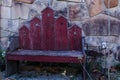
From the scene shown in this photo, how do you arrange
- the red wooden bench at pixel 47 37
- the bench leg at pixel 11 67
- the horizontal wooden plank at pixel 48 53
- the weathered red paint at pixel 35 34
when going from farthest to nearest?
1. the weathered red paint at pixel 35 34
2. the red wooden bench at pixel 47 37
3. the bench leg at pixel 11 67
4. the horizontal wooden plank at pixel 48 53

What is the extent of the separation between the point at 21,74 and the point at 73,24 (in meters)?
1.14

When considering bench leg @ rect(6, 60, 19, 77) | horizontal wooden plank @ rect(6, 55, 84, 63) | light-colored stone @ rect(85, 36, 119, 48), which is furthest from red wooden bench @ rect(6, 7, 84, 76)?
light-colored stone @ rect(85, 36, 119, 48)

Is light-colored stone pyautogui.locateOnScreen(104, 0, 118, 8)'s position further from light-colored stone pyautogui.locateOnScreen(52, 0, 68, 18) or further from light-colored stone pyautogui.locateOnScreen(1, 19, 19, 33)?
light-colored stone pyautogui.locateOnScreen(1, 19, 19, 33)

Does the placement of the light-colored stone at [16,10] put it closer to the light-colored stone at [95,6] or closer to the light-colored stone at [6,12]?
the light-colored stone at [6,12]

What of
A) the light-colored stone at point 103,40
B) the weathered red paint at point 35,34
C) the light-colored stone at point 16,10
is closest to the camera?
the weathered red paint at point 35,34

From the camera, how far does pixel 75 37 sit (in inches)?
180

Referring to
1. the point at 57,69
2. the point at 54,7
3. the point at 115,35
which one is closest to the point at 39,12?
the point at 54,7

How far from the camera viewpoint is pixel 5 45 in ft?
16.6

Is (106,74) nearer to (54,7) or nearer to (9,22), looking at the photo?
(54,7)

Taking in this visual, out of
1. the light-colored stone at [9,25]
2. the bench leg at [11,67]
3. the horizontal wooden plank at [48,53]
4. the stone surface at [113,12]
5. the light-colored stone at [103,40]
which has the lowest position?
the bench leg at [11,67]

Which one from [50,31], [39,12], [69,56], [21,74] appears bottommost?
[21,74]

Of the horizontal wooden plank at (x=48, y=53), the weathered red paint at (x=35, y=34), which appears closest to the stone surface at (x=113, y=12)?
the horizontal wooden plank at (x=48, y=53)

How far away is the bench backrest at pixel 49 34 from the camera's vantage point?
15.0ft

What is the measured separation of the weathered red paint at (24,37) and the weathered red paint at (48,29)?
0.26 metres
